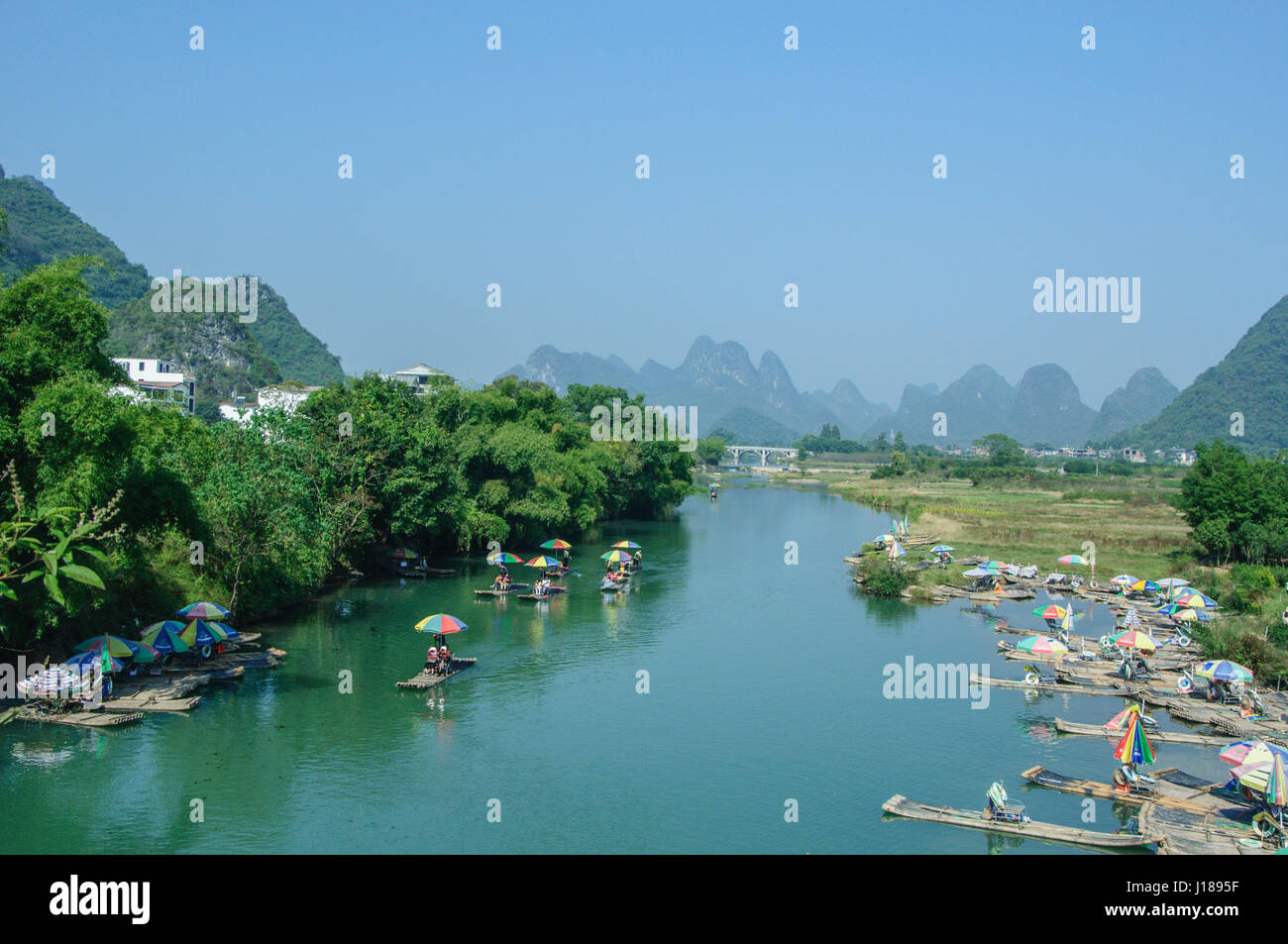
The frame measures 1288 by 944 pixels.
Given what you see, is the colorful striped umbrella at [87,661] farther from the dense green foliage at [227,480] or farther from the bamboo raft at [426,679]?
the bamboo raft at [426,679]

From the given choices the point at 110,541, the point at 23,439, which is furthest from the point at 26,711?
the point at 23,439

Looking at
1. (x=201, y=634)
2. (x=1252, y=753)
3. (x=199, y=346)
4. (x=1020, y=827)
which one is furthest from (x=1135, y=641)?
(x=199, y=346)

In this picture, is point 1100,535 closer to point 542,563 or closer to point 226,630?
point 542,563

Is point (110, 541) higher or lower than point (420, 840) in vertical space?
higher

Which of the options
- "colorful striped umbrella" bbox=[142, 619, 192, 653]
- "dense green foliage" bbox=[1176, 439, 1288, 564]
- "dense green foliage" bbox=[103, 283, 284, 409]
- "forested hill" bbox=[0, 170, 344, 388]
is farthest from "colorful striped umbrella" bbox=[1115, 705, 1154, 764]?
"dense green foliage" bbox=[103, 283, 284, 409]
